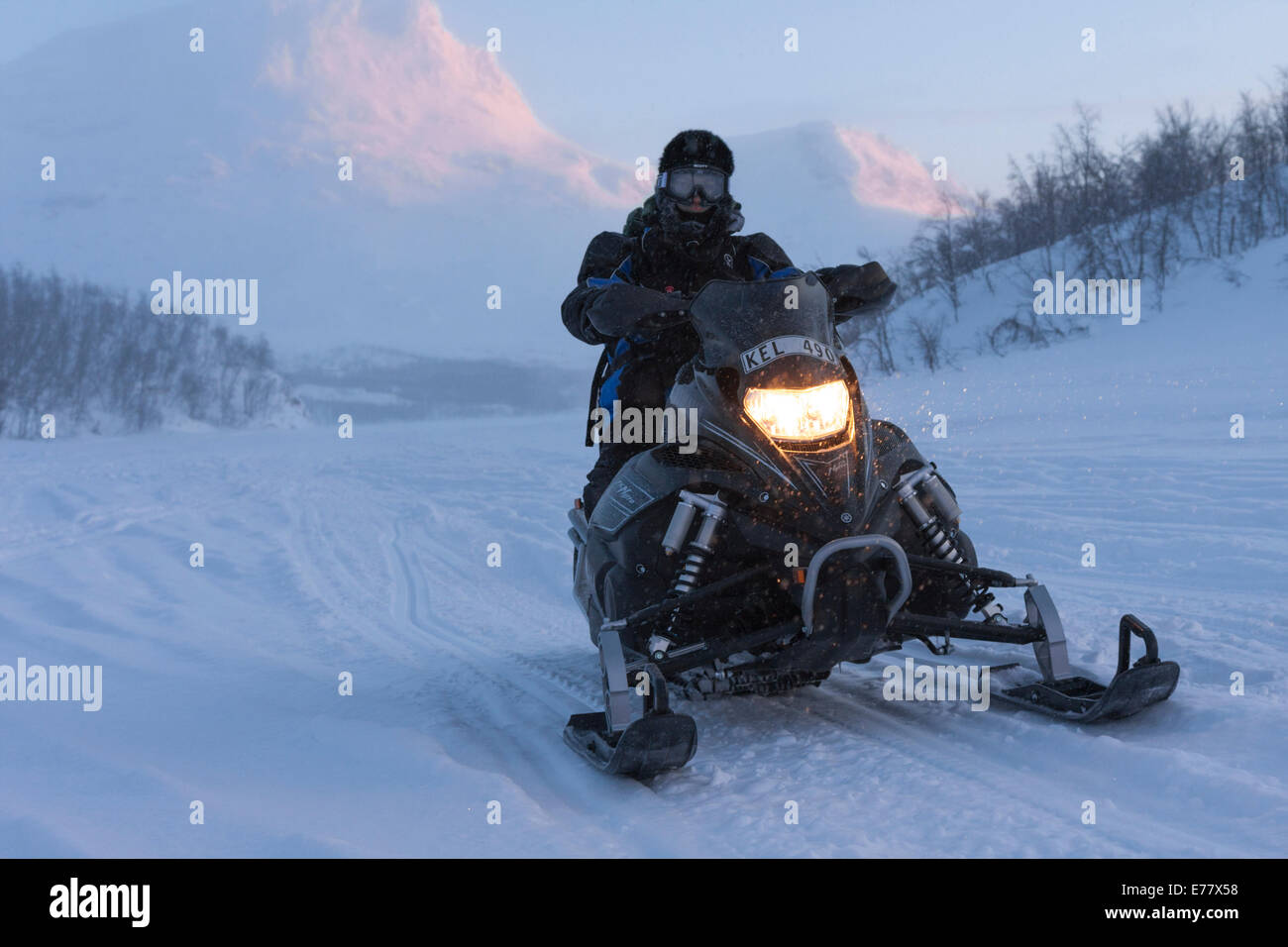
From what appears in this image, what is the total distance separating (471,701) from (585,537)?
0.83 m

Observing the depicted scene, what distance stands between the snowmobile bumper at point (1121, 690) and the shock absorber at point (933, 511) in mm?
403

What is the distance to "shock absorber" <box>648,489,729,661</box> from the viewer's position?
3.72 m

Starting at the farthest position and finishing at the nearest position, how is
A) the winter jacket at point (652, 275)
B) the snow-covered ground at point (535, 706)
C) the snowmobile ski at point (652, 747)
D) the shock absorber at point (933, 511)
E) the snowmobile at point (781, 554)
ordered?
1. the winter jacket at point (652, 275)
2. the shock absorber at point (933, 511)
3. the snowmobile at point (781, 554)
4. the snowmobile ski at point (652, 747)
5. the snow-covered ground at point (535, 706)

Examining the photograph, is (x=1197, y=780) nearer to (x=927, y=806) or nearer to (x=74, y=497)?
(x=927, y=806)

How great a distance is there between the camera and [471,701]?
4719mm

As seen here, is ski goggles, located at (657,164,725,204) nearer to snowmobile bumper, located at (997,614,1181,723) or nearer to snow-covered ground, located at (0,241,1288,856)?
snow-covered ground, located at (0,241,1288,856)

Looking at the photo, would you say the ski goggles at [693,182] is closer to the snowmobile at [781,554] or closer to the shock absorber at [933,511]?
the snowmobile at [781,554]

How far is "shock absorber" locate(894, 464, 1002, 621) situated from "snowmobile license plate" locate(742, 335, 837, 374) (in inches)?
21.3

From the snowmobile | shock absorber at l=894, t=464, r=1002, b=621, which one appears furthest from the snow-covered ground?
shock absorber at l=894, t=464, r=1002, b=621

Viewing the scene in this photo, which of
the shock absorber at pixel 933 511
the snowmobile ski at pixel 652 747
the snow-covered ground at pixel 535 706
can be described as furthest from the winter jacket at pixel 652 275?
the snowmobile ski at pixel 652 747

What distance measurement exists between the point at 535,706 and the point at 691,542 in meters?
1.25

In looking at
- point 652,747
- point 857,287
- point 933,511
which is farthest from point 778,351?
point 652,747

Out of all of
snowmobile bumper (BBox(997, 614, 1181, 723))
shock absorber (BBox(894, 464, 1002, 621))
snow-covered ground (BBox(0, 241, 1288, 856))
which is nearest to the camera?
snow-covered ground (BBox(0, 241, 1288, 856))

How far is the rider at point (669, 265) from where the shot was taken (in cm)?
452
